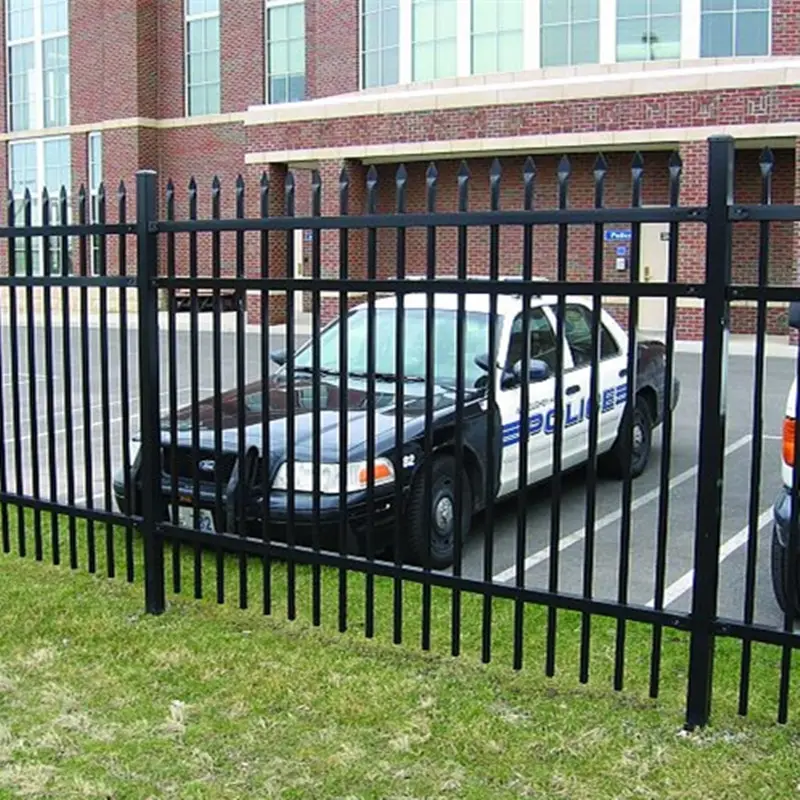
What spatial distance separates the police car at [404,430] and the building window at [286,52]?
75.2ft

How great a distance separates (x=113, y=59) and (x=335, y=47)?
338 inches

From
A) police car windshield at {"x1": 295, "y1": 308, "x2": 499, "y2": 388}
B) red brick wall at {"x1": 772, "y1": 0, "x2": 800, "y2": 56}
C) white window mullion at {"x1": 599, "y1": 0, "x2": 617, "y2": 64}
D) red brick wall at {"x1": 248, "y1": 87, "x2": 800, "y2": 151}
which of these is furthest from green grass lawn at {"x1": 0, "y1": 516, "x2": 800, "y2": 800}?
white window mullion at {"x1": 599, "y1": 0, "x2": 617, "y2": 64}

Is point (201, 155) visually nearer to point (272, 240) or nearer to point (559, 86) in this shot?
point (272, 240)

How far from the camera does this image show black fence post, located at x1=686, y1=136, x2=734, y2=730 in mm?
3666

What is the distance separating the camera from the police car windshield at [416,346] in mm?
6746

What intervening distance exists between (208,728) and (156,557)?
55.2 inches

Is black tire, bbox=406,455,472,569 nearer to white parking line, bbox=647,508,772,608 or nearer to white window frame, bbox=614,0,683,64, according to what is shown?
white parking line, bbox=647,508,772,608

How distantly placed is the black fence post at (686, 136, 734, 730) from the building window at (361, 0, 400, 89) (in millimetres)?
23181

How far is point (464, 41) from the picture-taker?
24.4 metres

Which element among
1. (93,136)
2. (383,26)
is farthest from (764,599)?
(93,136)

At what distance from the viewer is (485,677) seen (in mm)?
4414

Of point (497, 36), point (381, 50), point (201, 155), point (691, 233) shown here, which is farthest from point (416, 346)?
point (201, 155)

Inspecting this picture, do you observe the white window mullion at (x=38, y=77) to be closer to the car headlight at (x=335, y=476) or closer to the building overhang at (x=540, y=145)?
the building overhang at (x=540, y=145)

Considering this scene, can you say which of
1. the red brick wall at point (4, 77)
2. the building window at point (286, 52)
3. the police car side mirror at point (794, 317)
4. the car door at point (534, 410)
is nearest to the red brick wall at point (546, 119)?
the building window at point (286, 52)
